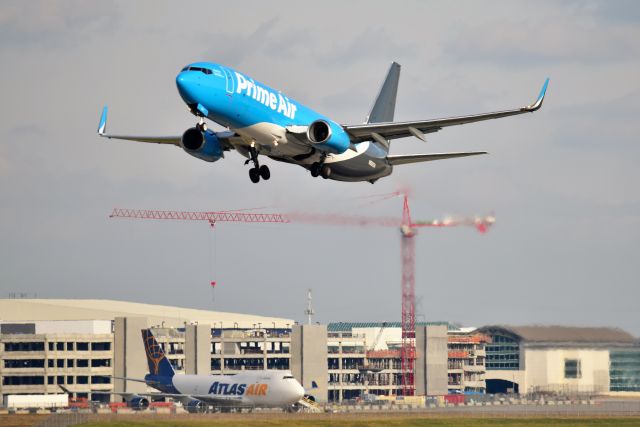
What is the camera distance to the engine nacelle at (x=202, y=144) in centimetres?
6103

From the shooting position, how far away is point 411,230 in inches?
5650

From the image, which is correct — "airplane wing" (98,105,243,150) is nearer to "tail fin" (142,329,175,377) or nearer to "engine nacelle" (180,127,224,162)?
"engine nacelle" (180,127,224,162)

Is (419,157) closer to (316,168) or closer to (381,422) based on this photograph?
(316,168)

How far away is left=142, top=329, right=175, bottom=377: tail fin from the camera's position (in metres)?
101

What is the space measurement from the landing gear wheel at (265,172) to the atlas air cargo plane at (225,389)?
31665 mm

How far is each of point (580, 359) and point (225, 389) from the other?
2825 cm

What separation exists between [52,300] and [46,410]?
74665 mm

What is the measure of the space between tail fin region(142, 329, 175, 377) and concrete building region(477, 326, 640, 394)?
101 ft

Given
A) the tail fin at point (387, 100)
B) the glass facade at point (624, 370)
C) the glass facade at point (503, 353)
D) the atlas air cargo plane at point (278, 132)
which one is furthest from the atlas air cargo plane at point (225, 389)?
the atlas air cargo plane at point (278, 132)

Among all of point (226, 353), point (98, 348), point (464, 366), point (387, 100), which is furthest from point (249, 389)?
point (464, 366)

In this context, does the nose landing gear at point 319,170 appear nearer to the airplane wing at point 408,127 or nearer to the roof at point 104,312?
the airplane wing at point 408,127

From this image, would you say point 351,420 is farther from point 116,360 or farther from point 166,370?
point 116,360

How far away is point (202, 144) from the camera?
61031mm

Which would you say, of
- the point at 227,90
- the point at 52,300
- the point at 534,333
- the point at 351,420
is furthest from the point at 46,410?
the point at 52,300
